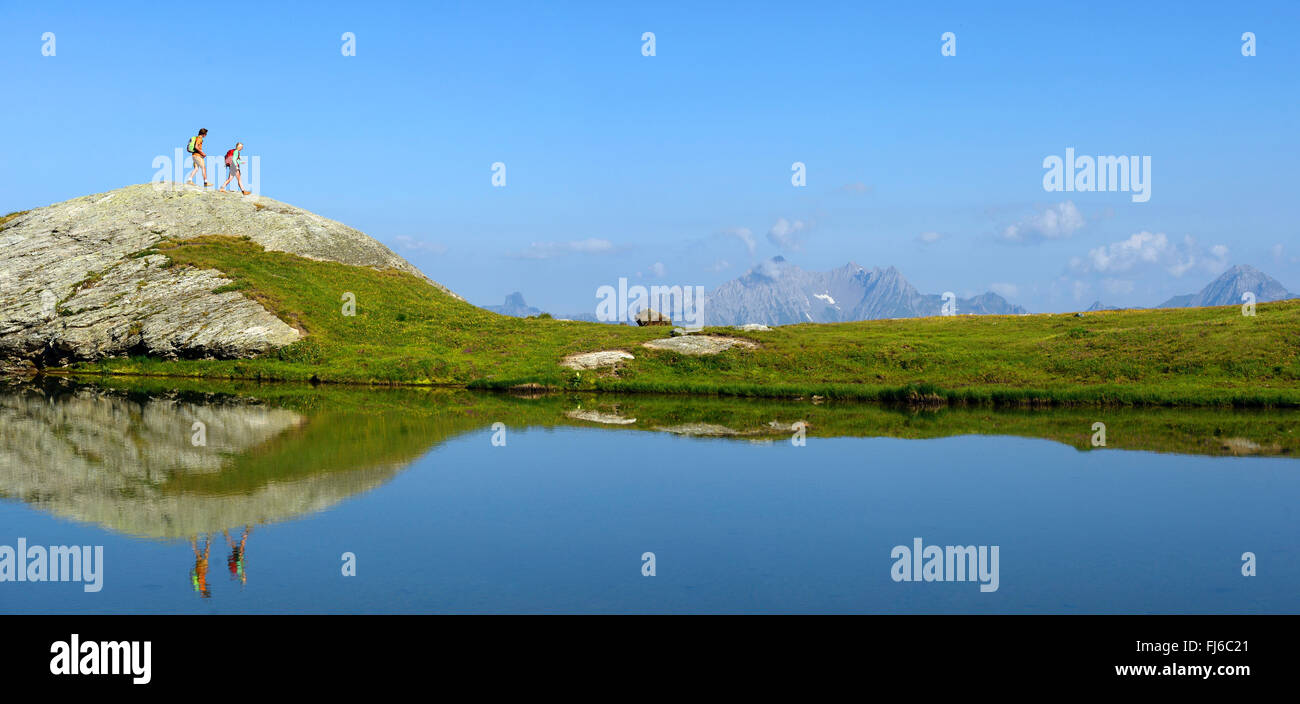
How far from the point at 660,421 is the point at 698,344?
22.0 m

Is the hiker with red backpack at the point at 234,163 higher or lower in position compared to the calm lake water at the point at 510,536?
higher

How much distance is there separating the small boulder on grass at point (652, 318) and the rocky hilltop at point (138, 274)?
88.4 ft

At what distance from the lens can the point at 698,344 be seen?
6556 cm

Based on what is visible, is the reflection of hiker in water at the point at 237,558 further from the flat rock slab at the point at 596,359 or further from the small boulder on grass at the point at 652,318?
the small boulder on grass at the point at 652,318

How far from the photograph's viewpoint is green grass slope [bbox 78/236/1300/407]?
5597 cm

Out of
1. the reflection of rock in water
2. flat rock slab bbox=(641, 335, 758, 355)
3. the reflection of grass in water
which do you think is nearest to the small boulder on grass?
flat rock slab bbox=(641, 335, 758, 355)

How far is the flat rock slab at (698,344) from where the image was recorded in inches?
2547

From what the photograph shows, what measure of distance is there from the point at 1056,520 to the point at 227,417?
115ft

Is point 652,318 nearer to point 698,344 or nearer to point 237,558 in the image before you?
point 698,344

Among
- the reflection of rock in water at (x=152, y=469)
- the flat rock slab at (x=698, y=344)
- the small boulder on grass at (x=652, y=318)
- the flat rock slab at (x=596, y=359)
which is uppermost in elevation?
the small boulder on grass at (x=652, y=318)

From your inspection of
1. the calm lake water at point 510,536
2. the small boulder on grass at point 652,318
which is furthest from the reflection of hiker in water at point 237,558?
the small boulder on grass at point 652,318

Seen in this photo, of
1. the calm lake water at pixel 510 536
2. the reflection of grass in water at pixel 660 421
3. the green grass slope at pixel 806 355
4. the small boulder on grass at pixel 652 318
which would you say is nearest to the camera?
the calm lake water at pixel 510 536

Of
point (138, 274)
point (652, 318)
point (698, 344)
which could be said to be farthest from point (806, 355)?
point (138, 274)
